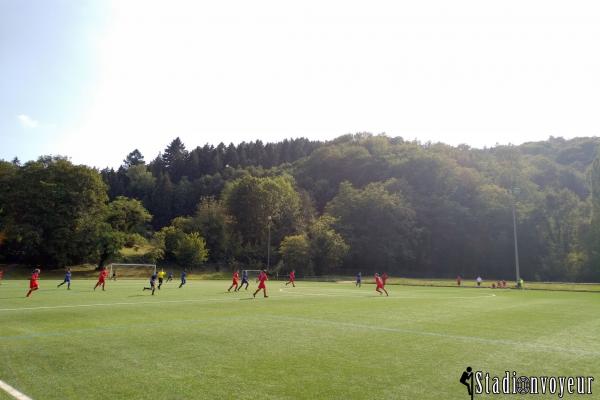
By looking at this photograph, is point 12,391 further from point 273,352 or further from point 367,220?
point 367,220

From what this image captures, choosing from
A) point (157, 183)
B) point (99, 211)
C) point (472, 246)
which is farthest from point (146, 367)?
point (157, 183)

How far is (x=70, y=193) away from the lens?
6775 cm

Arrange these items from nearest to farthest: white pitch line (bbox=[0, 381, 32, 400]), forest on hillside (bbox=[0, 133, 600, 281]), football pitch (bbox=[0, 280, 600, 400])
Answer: white pitch line (bbox=[0, 381, 32, 400]) < football pitch (bbox=[0, 280, 600, 400]) < forest on hillside (bbox=[0, 133, 600, 281])

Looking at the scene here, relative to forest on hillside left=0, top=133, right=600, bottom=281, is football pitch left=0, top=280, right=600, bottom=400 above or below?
below

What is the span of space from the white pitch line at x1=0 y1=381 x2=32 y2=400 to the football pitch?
9 cm

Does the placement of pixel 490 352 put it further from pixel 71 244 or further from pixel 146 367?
pixel 71 244

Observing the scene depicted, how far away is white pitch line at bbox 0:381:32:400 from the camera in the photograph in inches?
274

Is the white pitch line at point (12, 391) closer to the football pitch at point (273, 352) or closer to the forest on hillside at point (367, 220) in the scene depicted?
the football pitch at point (273, 352)

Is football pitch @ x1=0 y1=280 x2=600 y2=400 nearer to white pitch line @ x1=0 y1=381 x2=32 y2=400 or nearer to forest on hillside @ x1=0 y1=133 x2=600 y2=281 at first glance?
white pitch line @ x1=0 y1=381 x2=32 y2=400

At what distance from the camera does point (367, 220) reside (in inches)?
3317

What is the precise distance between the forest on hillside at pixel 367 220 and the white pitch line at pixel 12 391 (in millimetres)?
64020

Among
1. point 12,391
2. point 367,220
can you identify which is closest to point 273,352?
point 12,391

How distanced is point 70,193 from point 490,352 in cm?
7041

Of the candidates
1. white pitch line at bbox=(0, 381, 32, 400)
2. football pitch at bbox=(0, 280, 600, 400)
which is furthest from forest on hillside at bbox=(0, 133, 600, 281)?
white pitch line at bbox=(0, 381, 32, 400)
